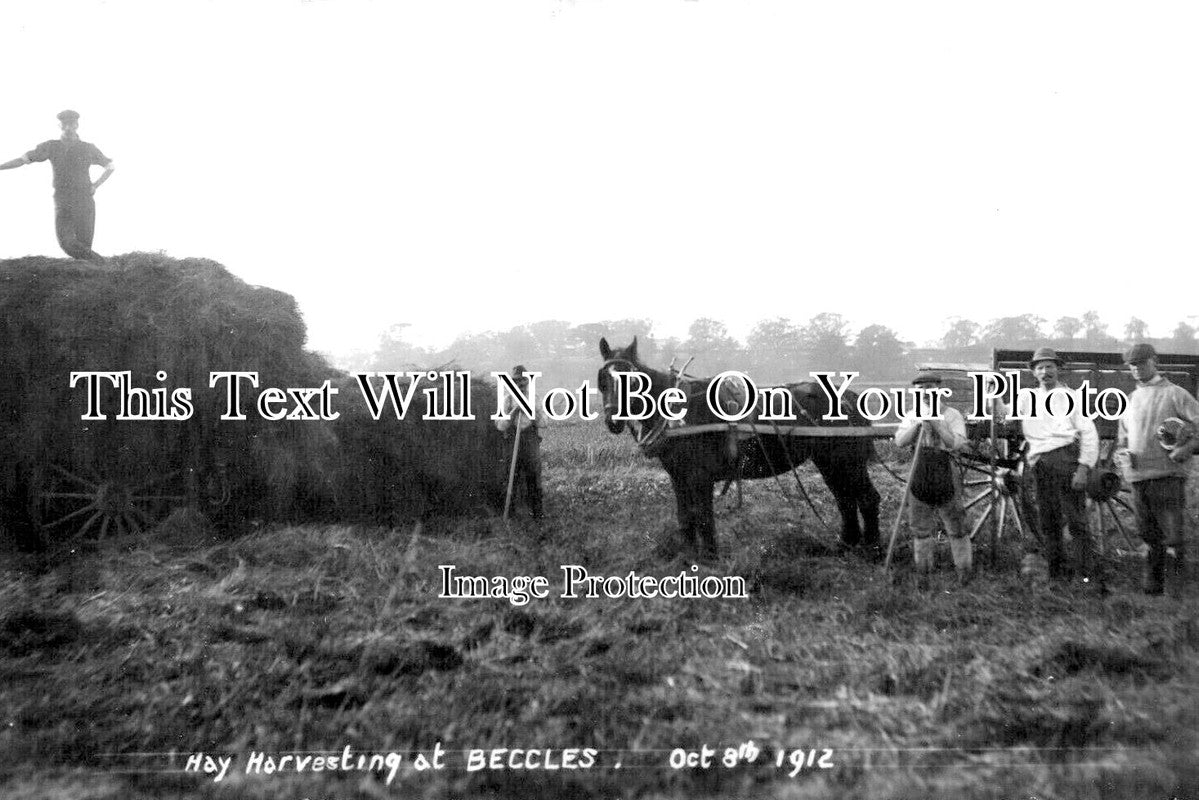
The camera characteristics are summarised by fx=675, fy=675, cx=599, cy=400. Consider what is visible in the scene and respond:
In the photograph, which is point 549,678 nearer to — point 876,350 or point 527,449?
point 527,449

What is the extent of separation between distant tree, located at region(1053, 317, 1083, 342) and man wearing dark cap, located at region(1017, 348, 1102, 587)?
140 millimetres

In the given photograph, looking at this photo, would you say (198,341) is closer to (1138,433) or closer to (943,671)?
(943,671)

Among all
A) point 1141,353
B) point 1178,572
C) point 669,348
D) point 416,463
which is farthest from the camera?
point 669,348

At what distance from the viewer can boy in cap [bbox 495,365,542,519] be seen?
202 inches

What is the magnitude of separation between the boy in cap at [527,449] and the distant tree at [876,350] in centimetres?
235

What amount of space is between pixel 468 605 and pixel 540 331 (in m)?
1.86

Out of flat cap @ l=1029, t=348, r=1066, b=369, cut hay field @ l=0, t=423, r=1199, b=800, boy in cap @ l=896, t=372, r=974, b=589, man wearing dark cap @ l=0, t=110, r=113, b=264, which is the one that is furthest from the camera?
boy in cap @ l=896, t=372, r=974, b=589

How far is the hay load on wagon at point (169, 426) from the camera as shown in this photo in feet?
15.3

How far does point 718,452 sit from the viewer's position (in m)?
5.72

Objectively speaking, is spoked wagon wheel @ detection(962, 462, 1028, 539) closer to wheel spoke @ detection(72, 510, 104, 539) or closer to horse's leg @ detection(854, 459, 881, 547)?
horse's leg @ detection(854, 459, 881, 547)

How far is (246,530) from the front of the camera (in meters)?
4.93

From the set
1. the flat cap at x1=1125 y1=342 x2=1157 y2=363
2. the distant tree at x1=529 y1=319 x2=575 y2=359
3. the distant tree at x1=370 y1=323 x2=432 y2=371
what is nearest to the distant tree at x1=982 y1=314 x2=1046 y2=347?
the flat cap at x1=1125 y1=342 x2=1157 y2=363

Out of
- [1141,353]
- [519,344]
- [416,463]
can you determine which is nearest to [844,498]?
[1141,353]

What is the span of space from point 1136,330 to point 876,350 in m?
1.91
